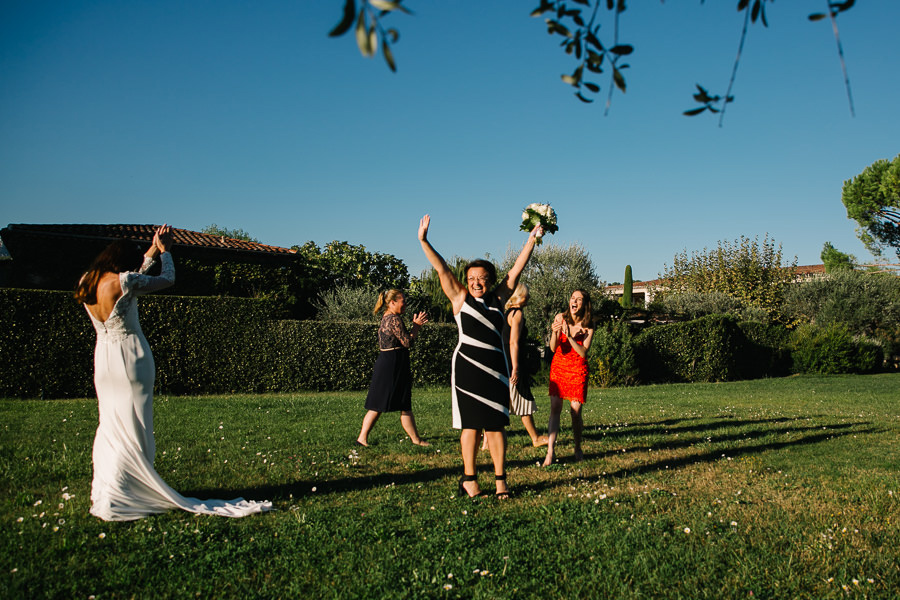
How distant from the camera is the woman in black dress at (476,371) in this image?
4742 mm

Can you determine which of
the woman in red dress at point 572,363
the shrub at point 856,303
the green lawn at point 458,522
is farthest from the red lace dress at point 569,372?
the shrub at point 856,303

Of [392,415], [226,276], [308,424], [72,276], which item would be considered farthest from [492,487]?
[72,276]

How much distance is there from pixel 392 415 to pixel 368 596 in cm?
714

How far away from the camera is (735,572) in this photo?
11.1 feet

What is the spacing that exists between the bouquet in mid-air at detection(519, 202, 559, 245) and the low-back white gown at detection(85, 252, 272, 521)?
357 cm

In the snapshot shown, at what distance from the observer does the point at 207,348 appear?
47.7 feet

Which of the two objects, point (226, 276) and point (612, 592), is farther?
point (226, 276)

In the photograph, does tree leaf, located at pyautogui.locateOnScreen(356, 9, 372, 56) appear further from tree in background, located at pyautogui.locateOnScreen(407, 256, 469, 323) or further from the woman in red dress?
tree in background, located at pyautogui.locateOnScreen(407, 256, 469, 323)

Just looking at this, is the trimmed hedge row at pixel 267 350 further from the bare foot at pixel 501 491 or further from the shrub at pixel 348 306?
the bare foot at pixel 501 491

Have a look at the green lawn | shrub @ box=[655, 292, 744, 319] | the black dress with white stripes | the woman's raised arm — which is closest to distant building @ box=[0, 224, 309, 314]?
the green lawn

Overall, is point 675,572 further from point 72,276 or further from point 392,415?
point 72,276

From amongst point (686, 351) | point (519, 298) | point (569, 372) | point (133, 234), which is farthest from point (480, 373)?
point (133, 234)

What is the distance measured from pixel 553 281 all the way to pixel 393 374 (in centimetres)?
1995

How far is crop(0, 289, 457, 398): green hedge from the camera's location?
1274 cm
